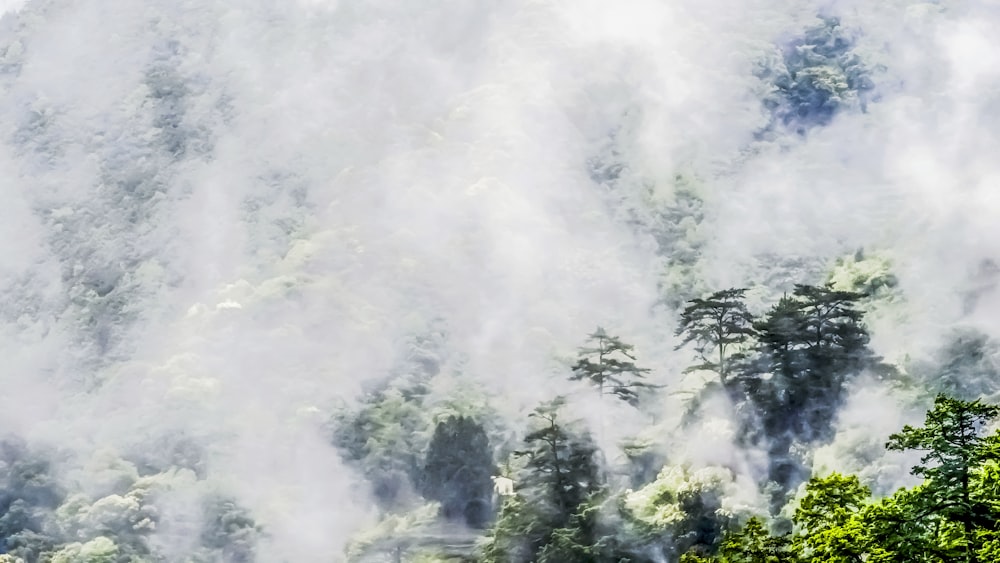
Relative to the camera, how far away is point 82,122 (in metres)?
101

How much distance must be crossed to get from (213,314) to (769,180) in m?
40.2

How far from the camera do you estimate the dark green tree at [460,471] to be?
192 ft

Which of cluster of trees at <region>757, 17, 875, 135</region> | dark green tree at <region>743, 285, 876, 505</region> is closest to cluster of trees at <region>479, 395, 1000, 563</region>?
dark green tree at <region>743, 285, 876, 505</region>

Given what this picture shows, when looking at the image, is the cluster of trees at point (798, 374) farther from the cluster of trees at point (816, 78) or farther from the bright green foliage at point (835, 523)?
the bright green foliage at point (835, 523)

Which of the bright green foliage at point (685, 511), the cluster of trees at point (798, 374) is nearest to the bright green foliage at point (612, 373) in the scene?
the cluster of trees at point (798, 374)

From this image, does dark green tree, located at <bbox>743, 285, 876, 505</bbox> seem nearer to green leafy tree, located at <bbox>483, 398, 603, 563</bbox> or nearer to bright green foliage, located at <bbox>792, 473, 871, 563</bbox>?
green leafy tree, located at <bbox>483, 398, 603, 563</bbox>

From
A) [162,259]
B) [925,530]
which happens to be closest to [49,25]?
[162,259]

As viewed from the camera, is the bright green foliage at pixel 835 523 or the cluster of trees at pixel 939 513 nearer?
the cluster of trees at pixel 939 513

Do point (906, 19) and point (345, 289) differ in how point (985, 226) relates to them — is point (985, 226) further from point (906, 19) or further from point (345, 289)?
point (345, 289)

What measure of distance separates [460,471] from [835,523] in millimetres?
39396

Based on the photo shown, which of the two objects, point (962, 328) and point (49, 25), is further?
point (49, 25)

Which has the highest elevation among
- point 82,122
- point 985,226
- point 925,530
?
point 82,122

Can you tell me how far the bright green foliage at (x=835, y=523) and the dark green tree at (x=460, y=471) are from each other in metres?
36.0

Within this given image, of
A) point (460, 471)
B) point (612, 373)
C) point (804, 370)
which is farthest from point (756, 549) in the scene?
point (612, 373)
